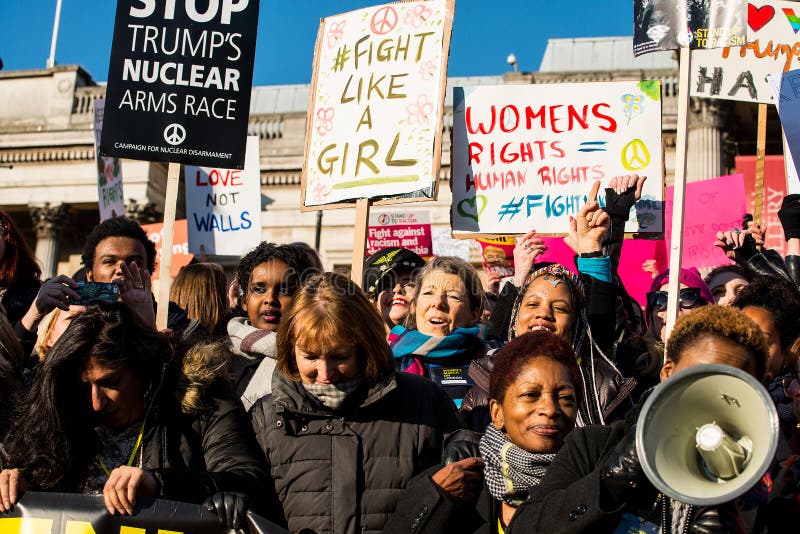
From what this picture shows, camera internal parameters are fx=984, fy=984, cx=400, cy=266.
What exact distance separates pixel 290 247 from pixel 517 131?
6.34ft

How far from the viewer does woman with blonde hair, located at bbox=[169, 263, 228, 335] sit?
17.7 feet

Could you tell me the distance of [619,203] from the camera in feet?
16.4

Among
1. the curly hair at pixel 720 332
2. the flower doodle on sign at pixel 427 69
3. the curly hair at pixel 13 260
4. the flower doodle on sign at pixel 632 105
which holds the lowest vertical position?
the curly hair at pixel 720 332

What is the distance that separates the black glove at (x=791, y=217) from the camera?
209 inches

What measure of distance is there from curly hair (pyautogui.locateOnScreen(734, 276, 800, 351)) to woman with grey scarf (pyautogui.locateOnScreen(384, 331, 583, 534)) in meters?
1.62

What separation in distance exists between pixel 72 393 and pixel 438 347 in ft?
5.24

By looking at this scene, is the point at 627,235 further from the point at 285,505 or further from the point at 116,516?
the point at 116,516

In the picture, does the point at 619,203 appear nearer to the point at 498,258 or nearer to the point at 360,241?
the point at 360,241

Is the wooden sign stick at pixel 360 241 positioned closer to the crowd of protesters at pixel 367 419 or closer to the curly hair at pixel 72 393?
the crowd of protesters at pixel 367 419

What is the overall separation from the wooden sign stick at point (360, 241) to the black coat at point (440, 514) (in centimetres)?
180

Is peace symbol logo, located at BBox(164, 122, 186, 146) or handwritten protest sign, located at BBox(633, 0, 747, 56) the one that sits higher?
handwritten protest sign, located at BBox(633, 0, 747, 56)

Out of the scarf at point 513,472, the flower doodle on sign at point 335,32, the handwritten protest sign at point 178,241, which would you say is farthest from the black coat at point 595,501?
the handwritten protest sign at point 178,241

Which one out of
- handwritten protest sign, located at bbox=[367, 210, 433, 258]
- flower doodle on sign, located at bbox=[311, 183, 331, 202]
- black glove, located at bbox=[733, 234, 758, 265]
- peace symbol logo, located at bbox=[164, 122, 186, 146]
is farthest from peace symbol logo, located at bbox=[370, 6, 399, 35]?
handwritten protest sign, located at bbox=[367, 210, 433, 258]

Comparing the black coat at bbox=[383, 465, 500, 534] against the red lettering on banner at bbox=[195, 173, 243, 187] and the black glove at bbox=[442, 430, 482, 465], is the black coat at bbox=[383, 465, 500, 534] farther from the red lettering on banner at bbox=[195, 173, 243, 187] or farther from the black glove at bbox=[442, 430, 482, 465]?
the red lettering on banner at bbox=[195, 173, 243, 187]
